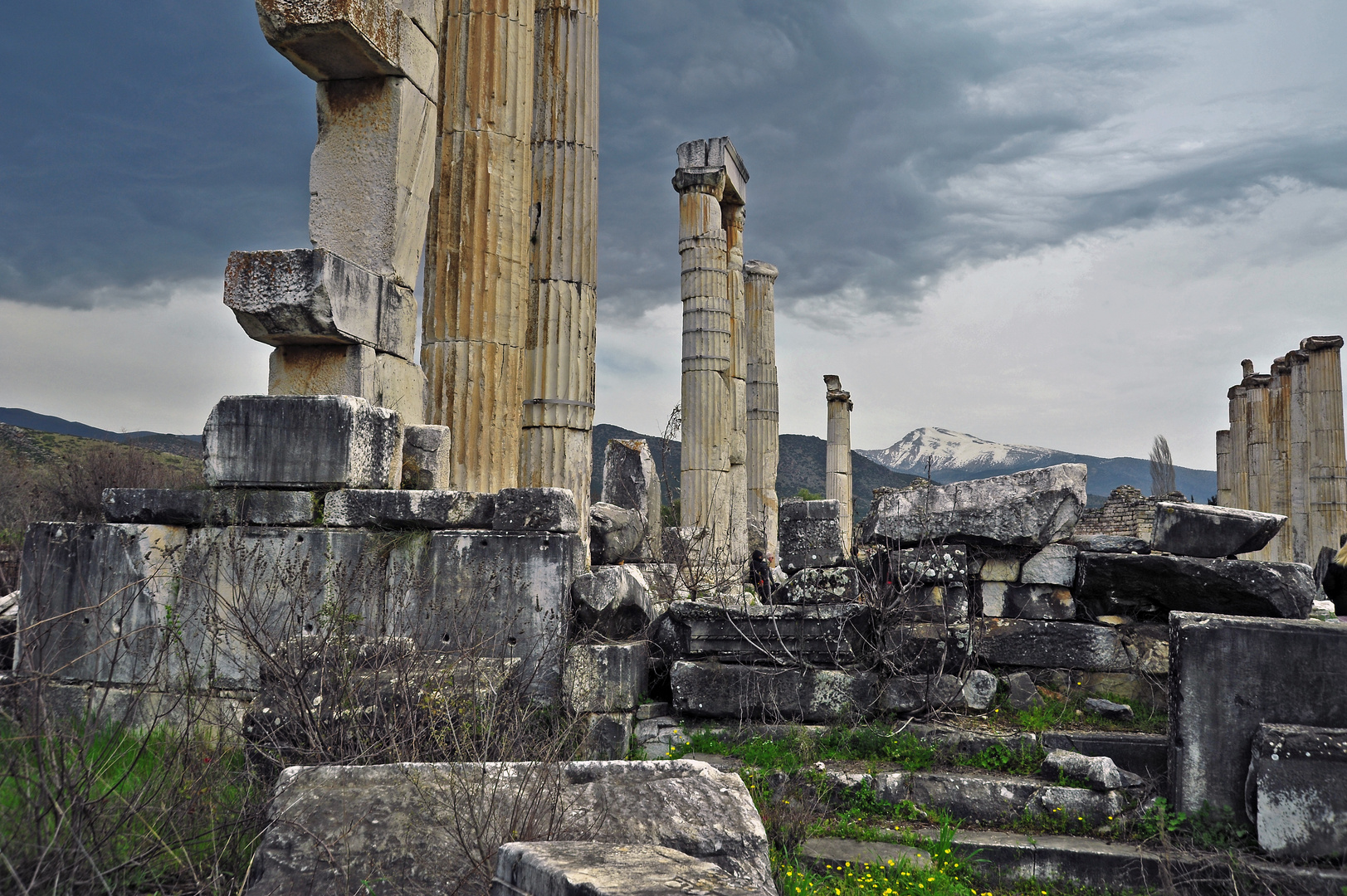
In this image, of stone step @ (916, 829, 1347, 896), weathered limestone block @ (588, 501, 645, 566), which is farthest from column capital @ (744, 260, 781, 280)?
stone step @ (916, 829, 1347, 896)

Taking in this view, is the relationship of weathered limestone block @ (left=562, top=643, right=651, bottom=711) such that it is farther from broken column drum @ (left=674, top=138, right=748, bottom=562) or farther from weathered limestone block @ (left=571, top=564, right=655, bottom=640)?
broken column drum @ (left=674, top=138, right=748, bottom=562)

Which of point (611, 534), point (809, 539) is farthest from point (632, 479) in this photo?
point (809, 539)

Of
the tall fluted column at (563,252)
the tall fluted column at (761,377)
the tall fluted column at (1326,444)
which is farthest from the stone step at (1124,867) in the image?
the tall fluted column at (1326,444)

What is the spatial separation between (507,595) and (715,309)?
11.2 m

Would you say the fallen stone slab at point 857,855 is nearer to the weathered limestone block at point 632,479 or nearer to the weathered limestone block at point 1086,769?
the weathered limestone block at point 1086,769

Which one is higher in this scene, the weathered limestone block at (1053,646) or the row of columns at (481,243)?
the row of columns at (481,243)

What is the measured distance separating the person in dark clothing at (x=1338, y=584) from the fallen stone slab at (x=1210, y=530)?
136 cm

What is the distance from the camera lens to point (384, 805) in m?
2.88

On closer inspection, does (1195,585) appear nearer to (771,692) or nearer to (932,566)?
(932,566)

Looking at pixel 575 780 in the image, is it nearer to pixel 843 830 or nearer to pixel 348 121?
pixel 843 830

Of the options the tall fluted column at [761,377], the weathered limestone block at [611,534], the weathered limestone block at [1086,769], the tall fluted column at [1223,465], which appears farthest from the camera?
the tall fluted column at [1223,465]

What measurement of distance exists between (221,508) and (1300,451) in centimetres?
2666

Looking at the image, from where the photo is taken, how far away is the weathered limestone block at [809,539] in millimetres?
7406

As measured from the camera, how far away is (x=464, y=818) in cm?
280
